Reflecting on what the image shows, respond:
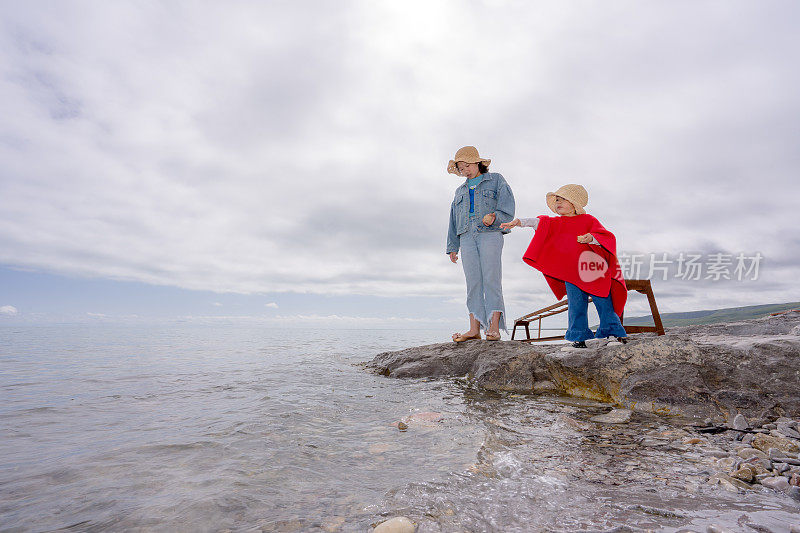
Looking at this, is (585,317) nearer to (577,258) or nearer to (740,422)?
(577,258)

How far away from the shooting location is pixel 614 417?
11.6 ft

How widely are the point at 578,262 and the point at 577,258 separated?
6 cm

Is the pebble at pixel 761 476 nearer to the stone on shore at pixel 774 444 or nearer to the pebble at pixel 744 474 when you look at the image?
the pebble at pixel 744 474

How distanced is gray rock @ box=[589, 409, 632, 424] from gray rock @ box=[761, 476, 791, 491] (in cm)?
140

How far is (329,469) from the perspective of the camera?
2371 mm

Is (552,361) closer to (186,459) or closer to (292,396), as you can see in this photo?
(292,396)

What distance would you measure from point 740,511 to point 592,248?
3743 mm

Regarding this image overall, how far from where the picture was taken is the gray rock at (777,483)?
1944 mm

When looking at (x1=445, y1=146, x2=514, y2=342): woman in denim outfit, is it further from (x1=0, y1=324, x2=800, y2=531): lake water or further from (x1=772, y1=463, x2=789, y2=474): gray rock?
(x1=772, y1=463, x2=789, y2=474): gray rock

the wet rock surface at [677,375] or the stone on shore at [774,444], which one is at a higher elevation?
the wet rock surface at [677,375]

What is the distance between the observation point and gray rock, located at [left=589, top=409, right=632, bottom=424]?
3.42 metres

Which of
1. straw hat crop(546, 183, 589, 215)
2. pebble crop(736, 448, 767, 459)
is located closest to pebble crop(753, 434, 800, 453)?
pebble crop(736, 448, 767, 459)

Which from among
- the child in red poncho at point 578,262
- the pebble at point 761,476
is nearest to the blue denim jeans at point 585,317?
the child in red poncho at point 578,262

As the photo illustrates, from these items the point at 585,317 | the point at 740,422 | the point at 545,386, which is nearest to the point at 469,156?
the point at 585,317
